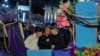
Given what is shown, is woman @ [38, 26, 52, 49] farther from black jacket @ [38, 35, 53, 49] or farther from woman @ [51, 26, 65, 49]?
woman @ [51, 26, 65, 49]

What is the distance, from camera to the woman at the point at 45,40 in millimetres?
5829

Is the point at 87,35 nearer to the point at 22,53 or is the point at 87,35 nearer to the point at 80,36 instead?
the point at 80,36

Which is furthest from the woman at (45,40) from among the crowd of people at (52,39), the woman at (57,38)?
the woman at (57,38)

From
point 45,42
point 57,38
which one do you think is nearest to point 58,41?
point 57,38

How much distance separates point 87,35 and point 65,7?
1.85 feet

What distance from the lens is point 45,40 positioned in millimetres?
5969

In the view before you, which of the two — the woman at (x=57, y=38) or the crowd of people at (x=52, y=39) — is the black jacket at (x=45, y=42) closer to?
the crowd of people at (x=52, y=39)

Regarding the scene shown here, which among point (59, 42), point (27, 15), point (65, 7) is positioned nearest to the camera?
point (65, 7)

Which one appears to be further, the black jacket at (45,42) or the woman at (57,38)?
the black jacket at (45,42)

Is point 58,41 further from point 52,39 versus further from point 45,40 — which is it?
point 45,40

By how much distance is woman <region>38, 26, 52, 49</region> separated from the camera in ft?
Answer: 19.1

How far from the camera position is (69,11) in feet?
13.2

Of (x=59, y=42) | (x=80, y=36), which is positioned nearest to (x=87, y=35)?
(x=80, y=36)

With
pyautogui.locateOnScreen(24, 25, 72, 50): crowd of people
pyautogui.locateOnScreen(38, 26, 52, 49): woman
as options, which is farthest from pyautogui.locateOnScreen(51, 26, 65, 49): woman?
pyautogui.locateOnScreen(38, 26, 52, 49): woman
